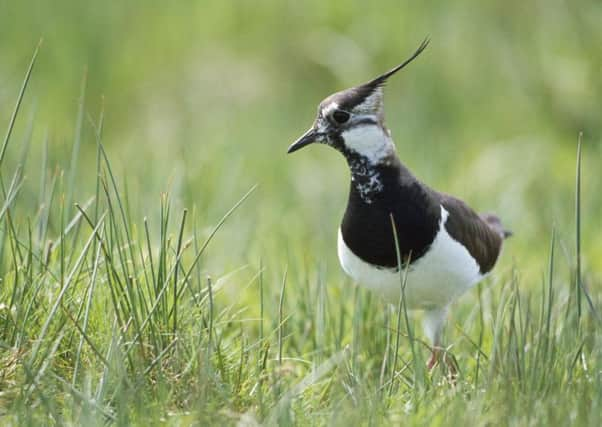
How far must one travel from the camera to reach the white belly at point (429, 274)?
404 centimetres

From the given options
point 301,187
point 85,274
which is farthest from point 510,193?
point 85,274

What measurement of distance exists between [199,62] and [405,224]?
4.97 m

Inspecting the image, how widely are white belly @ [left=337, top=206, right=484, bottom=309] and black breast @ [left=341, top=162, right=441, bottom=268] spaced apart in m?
0.03

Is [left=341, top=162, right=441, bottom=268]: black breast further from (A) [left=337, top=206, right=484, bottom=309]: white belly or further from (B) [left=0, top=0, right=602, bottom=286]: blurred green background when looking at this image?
(B) [left=0, top=0, right=602, bottom=286]: blurred green background

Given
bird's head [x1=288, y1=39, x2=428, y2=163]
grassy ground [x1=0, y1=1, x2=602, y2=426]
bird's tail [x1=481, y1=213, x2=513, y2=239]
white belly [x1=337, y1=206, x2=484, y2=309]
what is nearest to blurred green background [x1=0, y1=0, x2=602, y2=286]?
grassy ground [x1=0, y1=1, x2=602, y2=426]

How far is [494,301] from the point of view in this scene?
452 centimetres

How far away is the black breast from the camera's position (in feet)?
13.2

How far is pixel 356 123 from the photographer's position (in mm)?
4004

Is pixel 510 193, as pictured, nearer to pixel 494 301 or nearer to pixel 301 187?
pixel 301 187

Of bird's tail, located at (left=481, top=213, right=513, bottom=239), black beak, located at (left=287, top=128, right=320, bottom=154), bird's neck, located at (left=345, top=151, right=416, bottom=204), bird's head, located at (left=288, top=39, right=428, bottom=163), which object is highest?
bird's head, located at (left=288, top=39, right=428, bottom=163)

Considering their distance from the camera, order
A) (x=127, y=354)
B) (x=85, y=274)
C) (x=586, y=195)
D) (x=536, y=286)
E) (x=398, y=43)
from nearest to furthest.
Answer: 1. (x=127, y=354)
2. (x=85, y=274)
3. (x=536, y=286)
4. (x=586, y=195)
5. (x=398, y=43)

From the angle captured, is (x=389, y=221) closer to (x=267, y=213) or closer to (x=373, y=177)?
(x=373, y=177)

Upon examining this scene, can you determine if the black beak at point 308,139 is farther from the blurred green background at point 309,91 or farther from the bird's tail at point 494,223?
the blurred green background at point 309,91

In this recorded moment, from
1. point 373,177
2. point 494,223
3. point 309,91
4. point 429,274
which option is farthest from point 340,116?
point 309,91
